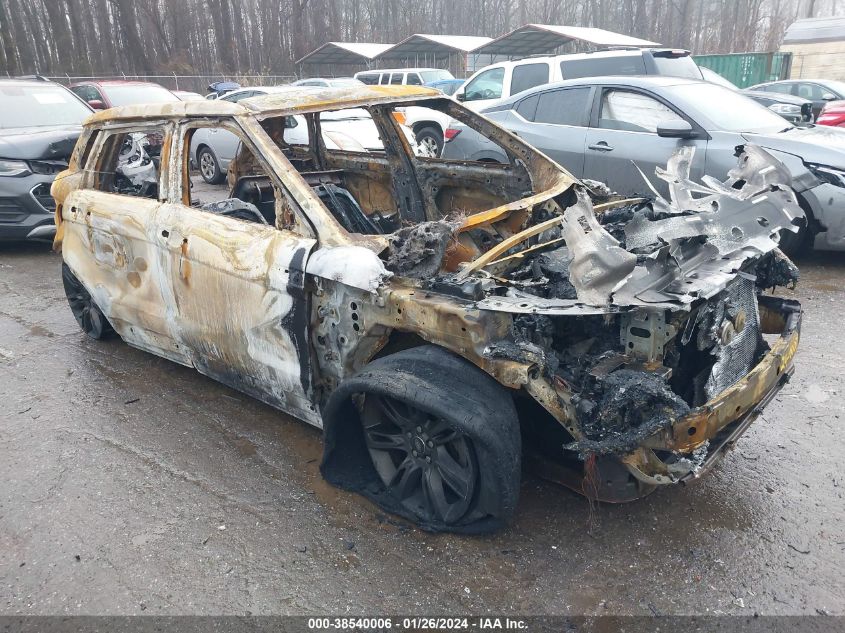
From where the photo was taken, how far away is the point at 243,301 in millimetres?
3271

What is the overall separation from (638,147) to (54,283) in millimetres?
5951

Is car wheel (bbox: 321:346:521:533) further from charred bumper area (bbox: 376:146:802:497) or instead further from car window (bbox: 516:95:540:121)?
car window (bbox: 516:95:540:121)

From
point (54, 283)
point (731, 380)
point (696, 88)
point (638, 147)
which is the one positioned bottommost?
point (54, 283)

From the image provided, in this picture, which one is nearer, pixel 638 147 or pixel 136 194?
pixel 136 194

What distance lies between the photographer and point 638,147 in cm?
625

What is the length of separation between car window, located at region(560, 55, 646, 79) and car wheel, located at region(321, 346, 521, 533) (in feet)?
22.0

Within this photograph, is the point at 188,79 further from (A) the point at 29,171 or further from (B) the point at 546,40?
(A) the point at 29,171

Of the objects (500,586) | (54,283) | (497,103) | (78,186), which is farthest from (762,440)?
(54,283)

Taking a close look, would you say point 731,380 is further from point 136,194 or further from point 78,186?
point 78,186

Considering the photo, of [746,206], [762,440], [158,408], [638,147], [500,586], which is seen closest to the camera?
[500,586]

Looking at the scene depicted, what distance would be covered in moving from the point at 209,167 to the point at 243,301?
7.58 metres

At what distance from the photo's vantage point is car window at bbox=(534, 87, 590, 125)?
22.3 ft

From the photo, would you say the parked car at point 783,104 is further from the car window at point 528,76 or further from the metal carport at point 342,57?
the metal carport at point 342,57

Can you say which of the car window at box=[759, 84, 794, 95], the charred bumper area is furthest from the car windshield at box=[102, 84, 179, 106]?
the car window at box=[759, 84, 794, 95]
